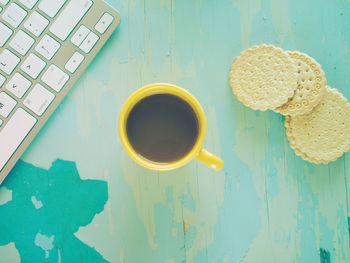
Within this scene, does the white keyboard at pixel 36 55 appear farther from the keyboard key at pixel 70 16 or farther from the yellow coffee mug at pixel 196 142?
the yellow coffee mug at pixel 196 142

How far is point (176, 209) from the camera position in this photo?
0.67m

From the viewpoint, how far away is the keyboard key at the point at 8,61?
623mm

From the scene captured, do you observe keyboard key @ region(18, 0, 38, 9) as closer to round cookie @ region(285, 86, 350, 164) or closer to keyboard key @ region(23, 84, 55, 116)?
keyboard key @ region(23, 84, 55, 116)

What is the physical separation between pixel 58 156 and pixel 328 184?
569mm

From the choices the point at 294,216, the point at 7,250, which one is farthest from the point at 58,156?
the point at 294,216

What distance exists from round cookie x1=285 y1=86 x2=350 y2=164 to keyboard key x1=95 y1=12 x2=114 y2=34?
42 centimetres

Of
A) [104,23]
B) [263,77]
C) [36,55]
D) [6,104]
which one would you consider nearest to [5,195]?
[6,104]

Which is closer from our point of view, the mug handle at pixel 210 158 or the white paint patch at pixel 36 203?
the mug handle at pixel 210 158

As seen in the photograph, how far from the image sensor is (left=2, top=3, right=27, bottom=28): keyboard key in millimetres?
618

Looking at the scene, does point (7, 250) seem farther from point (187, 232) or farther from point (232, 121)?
point (232, 121)

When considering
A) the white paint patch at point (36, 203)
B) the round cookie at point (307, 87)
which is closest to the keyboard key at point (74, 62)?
the white paint patch at point (36, 203)

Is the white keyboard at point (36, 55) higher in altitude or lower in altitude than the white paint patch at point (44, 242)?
higher

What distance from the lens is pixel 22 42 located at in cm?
62

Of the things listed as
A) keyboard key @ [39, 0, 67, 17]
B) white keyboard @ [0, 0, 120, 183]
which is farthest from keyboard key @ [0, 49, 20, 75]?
keyboard key @ [39, 0, 67, 17]
